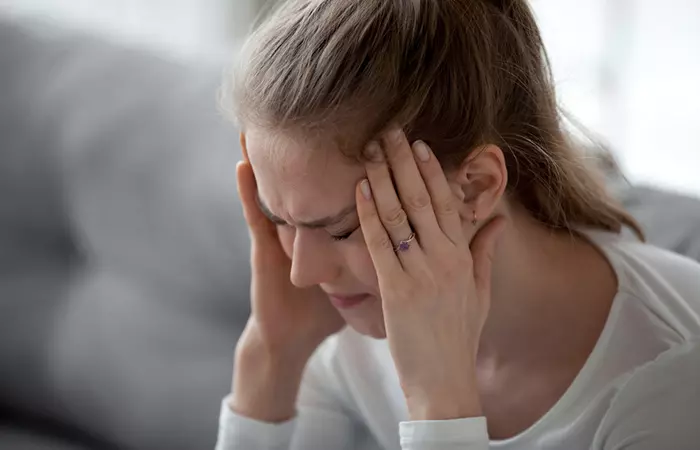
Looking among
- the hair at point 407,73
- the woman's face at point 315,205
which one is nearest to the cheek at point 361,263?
the woman's face at point 315,205

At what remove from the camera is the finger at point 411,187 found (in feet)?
3.10

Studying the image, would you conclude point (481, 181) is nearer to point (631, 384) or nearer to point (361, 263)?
point (361, 263)

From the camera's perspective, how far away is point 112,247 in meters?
1.58

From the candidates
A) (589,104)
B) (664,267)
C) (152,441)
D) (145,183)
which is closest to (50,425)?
(152,441)

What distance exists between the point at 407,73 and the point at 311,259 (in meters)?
0.22

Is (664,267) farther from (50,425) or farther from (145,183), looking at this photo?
(50,425)

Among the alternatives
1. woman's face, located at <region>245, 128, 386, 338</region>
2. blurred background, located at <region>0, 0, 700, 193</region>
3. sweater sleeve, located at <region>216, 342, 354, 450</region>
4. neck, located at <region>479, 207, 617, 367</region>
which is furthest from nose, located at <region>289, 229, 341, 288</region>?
blurred background, located at <region>0, 0, 700, 193</region>

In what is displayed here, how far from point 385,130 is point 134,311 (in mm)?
748

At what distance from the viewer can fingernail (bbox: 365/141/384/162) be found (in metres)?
0.95

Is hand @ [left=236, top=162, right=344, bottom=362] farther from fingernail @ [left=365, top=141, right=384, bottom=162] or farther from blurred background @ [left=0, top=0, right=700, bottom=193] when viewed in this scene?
blurred background @ [left=0, top=0, right=700, bottom=193]

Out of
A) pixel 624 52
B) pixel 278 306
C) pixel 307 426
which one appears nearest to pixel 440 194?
pixel 278 306

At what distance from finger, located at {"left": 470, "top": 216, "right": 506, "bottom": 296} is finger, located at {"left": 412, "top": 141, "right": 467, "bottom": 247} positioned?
43 millimetres

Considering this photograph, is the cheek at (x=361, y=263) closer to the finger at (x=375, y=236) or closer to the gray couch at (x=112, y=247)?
the finger at (x=375, y=236)

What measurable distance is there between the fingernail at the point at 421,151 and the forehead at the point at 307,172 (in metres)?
0.06
